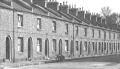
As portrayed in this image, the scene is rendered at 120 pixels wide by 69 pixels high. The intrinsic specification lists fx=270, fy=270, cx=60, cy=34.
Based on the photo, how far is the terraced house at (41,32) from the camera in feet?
105

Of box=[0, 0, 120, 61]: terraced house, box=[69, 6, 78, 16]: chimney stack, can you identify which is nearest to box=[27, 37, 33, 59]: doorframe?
box=[0, 0, 120, 61]: terraced house

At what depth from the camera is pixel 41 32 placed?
38750 mm

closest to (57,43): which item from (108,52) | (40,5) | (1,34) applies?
(40,5)

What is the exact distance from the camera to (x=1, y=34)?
3078 cm

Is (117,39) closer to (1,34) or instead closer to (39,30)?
(39,30)

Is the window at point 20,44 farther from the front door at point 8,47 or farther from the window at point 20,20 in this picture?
the front door at point 8,47

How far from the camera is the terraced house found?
32.1 m

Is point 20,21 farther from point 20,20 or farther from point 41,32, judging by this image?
point 41,32

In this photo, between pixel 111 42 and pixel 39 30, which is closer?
pixel 39 30

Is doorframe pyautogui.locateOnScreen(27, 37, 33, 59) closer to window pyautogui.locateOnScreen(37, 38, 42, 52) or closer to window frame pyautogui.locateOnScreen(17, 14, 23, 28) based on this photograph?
window pyautogui.locateOnScreen(37, 38, 42, 52)

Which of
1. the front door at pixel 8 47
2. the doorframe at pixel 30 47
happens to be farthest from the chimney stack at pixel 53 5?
the front door at pixel 8 47

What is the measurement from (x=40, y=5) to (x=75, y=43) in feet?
33.4

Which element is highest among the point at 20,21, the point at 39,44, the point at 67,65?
the point at 20,21

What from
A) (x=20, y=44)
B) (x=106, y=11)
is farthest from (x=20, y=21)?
(x=106, y=11)
